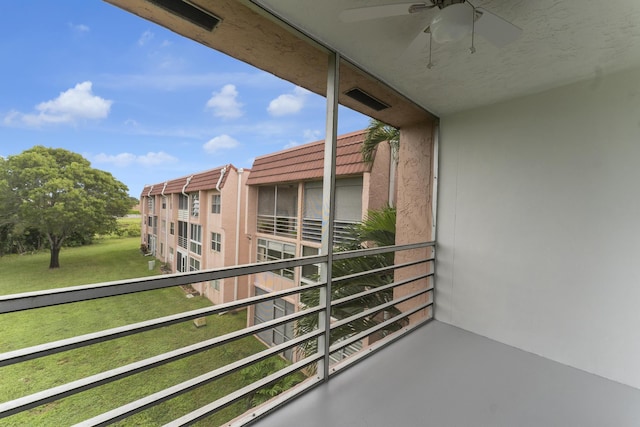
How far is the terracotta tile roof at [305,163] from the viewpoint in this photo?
182 inches

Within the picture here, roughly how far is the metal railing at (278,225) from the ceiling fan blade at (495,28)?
525 cm

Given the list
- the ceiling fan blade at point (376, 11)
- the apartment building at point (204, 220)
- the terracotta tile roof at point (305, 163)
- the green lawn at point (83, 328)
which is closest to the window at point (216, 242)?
the apartment building at point (204, 220)

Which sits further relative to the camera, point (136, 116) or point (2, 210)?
point (136, 116)

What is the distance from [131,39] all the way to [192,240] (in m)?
4.14

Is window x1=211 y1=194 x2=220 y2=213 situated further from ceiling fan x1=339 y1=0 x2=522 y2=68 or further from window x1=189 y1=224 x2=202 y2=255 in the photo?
ceiling fan x1=339 y1=0 x2=522 y2=68

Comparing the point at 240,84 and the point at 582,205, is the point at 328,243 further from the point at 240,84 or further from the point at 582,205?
the point at 240,84

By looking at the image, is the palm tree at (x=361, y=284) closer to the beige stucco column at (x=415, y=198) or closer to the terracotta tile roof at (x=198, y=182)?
the beige stucco column at (x=415, y=198)

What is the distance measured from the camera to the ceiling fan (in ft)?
3.49

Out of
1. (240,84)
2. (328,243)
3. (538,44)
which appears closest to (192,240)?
(240,84)

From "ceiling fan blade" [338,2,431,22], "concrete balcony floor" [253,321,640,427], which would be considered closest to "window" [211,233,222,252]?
"concrete balcony floor" [253,321,640,427]

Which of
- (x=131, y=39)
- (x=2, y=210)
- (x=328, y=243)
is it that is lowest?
(x=328, y=243)

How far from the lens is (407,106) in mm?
2379

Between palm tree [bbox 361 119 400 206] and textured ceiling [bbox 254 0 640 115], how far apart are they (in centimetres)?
119

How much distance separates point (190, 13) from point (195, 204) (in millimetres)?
5591
